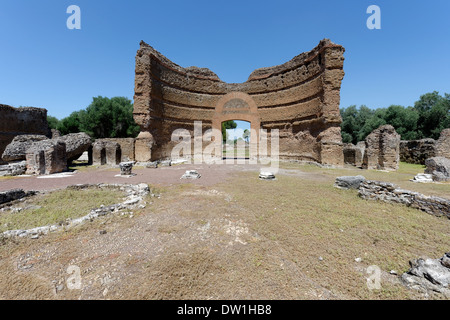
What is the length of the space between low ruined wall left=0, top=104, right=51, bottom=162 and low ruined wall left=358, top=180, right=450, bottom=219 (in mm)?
24470

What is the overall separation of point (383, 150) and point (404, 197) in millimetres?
9119

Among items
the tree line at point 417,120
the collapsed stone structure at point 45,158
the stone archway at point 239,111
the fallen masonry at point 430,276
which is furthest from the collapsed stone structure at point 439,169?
the tree line at point 417,120

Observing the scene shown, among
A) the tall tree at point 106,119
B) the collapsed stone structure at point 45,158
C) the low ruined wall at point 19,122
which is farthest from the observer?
the tall tree at point 106,119

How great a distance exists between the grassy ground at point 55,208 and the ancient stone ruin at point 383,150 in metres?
14.7

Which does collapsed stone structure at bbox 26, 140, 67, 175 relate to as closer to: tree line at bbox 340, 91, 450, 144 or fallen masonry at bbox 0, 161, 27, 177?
fallen masonry at bbox 0, 161, 27, 177

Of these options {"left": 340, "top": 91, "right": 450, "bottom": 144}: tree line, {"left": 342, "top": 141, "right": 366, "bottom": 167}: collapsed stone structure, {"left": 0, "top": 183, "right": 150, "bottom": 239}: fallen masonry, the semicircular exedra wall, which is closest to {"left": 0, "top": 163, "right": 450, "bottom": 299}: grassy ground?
{"left": 0, "top": 183, "right": 150, "bottom": 239}: fallen masonry

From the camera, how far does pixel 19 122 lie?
1572 cm

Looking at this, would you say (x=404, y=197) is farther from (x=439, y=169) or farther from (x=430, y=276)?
(x=439, y=169)

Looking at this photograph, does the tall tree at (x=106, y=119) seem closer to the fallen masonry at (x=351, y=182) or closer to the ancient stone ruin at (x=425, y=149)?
the fallen masonry at (x=351, y=182)

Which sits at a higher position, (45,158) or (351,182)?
(45,158)

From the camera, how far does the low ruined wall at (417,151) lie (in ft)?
48.6

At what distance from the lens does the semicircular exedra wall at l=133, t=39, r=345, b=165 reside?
13391mm

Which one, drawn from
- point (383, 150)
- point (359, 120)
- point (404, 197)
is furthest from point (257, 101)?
point (359, 120)
